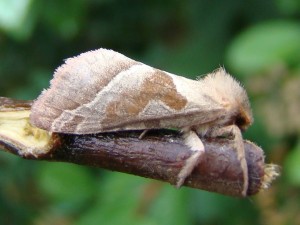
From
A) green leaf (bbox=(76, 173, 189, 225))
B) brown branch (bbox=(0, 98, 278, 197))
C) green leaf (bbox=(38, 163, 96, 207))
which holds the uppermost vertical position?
brown branch (bbox=(0, 98, 278, 197))

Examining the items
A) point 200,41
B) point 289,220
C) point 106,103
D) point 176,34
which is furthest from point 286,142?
point 106,103

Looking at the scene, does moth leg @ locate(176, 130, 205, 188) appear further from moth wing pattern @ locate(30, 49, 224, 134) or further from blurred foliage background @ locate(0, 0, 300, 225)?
blurred foliage background @ locate(0, 0, 300, 225)

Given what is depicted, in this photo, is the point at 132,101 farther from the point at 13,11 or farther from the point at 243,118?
the point at 13,11

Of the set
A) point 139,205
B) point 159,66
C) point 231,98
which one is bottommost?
point 139,205

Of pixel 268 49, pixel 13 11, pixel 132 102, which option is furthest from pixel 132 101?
pixel 268 49

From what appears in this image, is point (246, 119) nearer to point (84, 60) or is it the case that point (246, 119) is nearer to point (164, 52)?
point (84, 60)

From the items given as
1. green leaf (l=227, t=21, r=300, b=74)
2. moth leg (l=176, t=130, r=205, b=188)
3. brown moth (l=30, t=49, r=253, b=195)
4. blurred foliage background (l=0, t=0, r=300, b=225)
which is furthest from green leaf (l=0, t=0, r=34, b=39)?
moth leg (l=176, t=130, r=205, b=188)
